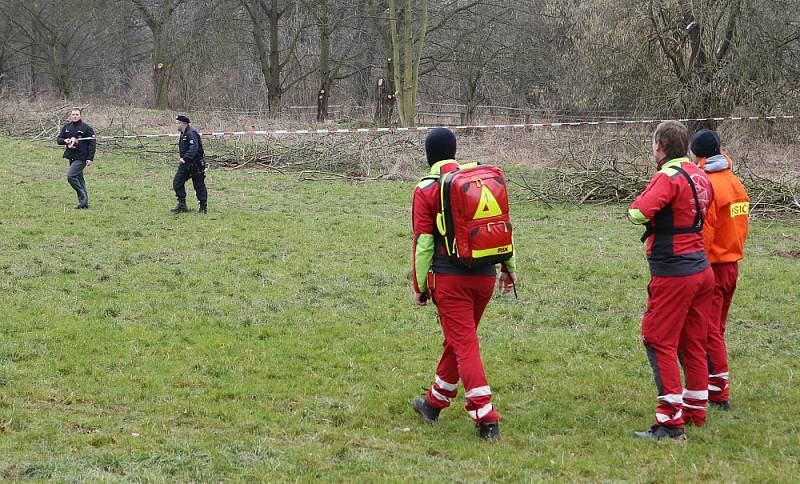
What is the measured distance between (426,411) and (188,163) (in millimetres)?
9953

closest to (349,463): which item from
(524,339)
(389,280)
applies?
(524,339)

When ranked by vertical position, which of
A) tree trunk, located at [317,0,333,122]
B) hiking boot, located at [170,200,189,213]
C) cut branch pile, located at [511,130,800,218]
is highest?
tree trunk, located at [317,0,333,122]

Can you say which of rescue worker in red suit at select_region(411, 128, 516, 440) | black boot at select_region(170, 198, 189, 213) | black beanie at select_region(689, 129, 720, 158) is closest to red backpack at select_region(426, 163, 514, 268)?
rescue worker in red suit at select_region(411, 128, 516, 440)

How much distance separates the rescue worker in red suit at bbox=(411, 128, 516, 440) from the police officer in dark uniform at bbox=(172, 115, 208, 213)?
9.95 m

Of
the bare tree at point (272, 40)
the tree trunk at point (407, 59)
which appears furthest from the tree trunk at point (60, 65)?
the tree trunk at point (407, 59)

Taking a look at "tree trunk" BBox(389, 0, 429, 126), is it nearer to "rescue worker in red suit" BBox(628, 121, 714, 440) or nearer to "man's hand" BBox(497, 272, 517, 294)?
"man's hand" BBox(497, 272, 517, 294)

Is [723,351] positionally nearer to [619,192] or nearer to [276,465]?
[276,465]

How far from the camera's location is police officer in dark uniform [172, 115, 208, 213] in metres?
14.5

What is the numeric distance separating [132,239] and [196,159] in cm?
251

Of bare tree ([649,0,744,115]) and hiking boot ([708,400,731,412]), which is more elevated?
bare tree ([649,0,744,115])

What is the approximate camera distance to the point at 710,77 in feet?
74.3

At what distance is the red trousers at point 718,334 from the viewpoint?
5676 millimetres

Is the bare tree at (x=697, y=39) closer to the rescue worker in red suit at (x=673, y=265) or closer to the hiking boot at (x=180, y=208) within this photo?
the hiking boot at (x=180, y=208)

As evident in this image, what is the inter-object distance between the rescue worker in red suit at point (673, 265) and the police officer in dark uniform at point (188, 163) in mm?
10617
